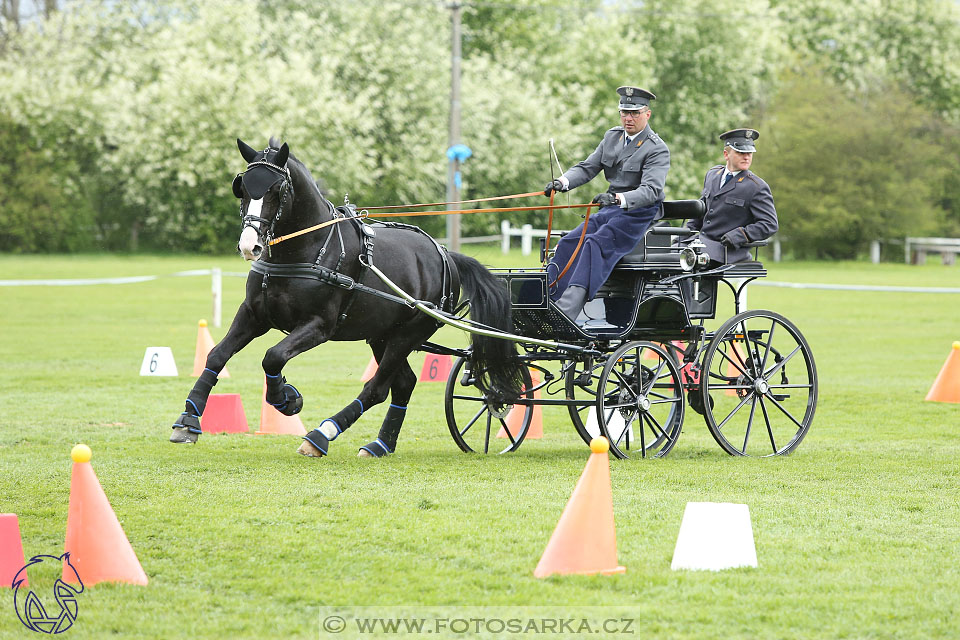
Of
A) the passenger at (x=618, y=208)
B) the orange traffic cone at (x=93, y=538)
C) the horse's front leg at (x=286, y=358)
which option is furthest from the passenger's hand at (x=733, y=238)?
the orange traffic cone at (x=93, y=538)

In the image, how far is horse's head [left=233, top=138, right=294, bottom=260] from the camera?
7246mm

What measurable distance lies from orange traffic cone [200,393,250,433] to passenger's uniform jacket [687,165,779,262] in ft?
12.3

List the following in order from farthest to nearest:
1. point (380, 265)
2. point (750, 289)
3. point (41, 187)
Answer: point (41, 187) → point (750, 289) → point (380, 265)

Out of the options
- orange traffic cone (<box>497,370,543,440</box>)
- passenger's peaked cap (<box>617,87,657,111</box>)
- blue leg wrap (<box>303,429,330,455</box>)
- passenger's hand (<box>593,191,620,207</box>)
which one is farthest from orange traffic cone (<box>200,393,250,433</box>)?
passenger's peaked cap (<box>617,87,657,111</box>)

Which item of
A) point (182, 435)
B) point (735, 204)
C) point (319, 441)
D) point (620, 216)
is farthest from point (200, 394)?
point (735, 204)

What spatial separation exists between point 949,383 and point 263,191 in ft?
24.3

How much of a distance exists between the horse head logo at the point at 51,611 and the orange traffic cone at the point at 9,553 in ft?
0.08

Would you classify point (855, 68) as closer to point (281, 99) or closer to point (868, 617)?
point (281, 99)

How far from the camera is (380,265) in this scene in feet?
26.9

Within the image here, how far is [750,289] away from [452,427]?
22.2 meters

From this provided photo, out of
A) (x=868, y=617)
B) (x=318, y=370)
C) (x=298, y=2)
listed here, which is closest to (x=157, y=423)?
(x=318, y=370)

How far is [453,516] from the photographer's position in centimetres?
620

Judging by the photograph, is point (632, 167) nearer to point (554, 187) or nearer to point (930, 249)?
point (554, 187)

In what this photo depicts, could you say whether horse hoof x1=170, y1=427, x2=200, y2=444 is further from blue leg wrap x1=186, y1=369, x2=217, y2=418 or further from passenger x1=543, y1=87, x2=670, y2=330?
passenger x1=543, y1=87, x2=670, y2=330
